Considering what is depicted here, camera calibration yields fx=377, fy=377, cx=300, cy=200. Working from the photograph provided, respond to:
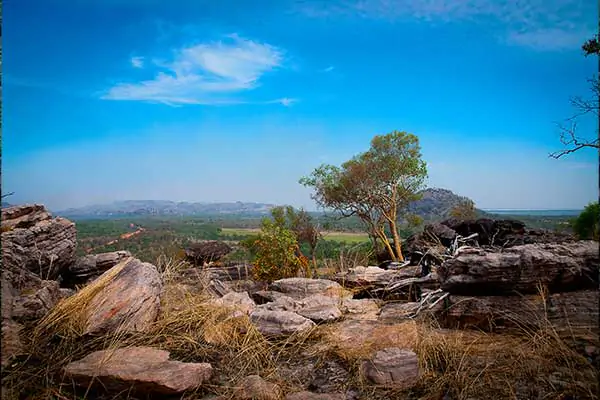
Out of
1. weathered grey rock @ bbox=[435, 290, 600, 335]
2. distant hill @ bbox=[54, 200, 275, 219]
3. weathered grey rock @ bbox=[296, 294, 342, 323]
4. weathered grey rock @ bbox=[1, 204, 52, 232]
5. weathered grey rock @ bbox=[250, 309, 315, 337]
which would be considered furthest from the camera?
distant hill @ bbox=[54, 200, 275, 219]

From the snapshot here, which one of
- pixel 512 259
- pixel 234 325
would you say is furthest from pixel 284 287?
pixel 512 259

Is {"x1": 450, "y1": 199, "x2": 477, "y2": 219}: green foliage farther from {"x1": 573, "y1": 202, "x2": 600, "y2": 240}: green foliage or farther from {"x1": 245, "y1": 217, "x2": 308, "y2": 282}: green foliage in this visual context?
{"x1": 245, "y1": 217, "x2": 308, "y2": 282}: green foliage

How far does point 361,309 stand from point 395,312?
2.37 ft

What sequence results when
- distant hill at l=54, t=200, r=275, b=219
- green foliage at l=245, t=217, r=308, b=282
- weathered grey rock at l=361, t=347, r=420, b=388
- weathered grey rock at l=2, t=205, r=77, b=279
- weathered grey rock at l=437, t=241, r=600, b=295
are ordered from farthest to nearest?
1. distant hill at l=54, t=200, r=275, b=219
2. green foliage at l=245, t=217, r=308, b=282
3. weathered grey rock at l=2, t=205, r=77, b=279
4. weathered grey rock at l=437, t=241, r=600, b=295
5. weathered grey rock at l=361, t=347, r=420, b=388

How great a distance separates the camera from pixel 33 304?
16.4 feet

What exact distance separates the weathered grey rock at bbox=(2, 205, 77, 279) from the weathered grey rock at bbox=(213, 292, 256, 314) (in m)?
2.98

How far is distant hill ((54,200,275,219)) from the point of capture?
81706 mm

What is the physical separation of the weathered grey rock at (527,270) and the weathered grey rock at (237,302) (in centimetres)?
317

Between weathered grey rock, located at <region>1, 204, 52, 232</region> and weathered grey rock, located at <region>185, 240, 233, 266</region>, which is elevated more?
weathered grey rock, located at <region>1, 204, 52, 232</region>

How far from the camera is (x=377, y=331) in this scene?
5.21 metres

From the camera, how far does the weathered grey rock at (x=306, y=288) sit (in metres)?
8.48

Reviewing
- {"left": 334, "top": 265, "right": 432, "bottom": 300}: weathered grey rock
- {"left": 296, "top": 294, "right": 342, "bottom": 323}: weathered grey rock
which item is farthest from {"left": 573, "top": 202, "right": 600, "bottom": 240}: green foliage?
{"left": 296, "top": 294, "right": 342, "bottom": 323}: weathered grey rock

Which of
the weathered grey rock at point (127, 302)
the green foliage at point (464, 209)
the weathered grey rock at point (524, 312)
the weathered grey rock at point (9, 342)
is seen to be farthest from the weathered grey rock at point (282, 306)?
the green foliage at point (464, 209)

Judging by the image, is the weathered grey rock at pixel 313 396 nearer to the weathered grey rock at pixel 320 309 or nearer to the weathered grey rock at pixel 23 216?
the weathered grey rock at pixel 320 309
